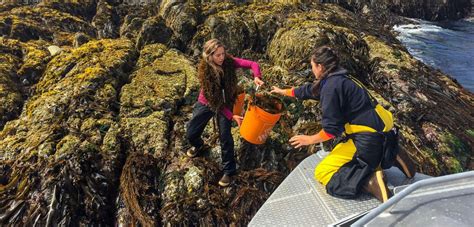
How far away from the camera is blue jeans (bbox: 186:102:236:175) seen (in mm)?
5555

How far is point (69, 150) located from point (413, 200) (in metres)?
5.32

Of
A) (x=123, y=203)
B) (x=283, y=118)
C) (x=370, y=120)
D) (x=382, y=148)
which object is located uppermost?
(x=370, y=120)

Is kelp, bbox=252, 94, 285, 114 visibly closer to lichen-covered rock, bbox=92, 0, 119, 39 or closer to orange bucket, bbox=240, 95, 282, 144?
orange bucket, bbox=240, 95, 282, 144

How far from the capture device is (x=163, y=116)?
711 cm

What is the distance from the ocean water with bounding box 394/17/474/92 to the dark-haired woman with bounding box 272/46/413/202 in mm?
13716

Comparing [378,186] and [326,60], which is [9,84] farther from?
[378,186]

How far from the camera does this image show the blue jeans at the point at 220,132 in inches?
219

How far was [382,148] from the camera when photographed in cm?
401

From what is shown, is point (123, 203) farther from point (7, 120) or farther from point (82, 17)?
point (82, 17)

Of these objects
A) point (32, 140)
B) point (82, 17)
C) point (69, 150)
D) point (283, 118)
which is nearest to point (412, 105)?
point (283, 118)

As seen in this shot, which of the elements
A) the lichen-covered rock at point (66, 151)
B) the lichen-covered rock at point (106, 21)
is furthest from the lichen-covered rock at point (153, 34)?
the lichen-covered rock at point (106, 21)

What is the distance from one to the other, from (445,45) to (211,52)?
852 inches

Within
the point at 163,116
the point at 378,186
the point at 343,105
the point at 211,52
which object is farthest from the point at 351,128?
the point at 163,116

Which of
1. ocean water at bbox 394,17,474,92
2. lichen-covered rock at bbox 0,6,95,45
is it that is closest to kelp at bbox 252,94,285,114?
lichen-covered rock at bbox 0,6,95,45
